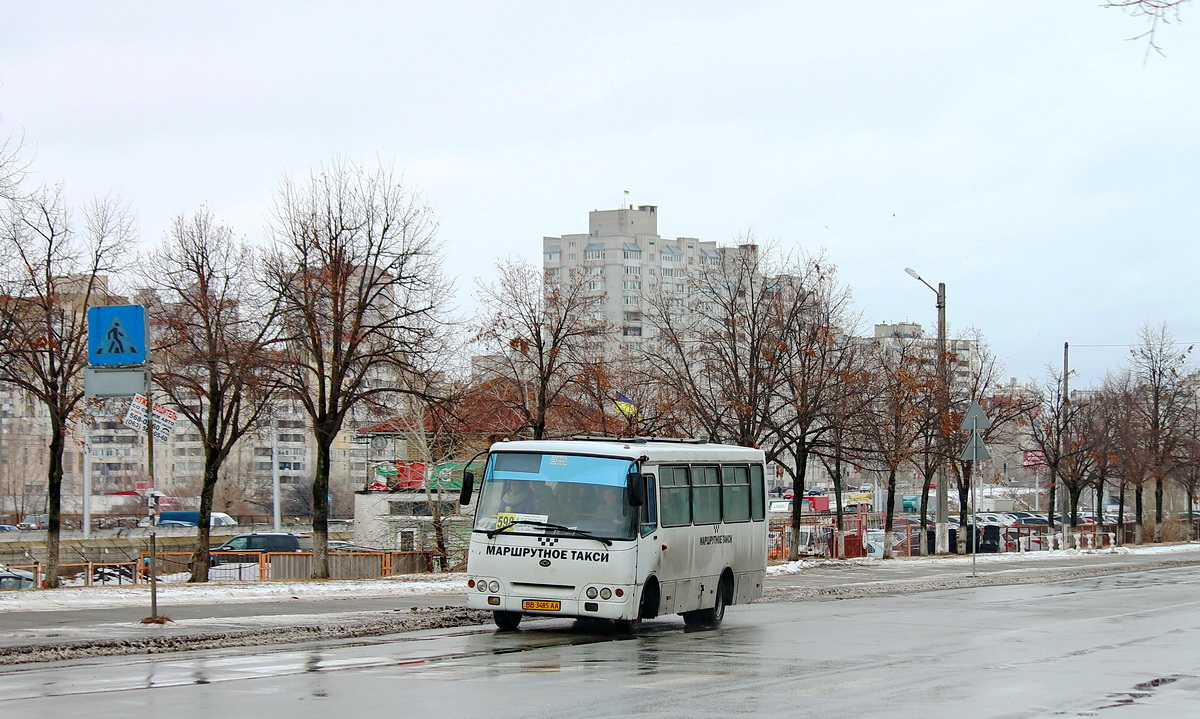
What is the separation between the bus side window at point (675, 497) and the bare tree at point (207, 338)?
1670cm

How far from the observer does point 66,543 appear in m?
64.9

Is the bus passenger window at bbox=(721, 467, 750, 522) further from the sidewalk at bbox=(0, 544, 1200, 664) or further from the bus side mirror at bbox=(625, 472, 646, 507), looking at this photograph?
the sidewalk at bbox=(0, 544, 1200, 664)

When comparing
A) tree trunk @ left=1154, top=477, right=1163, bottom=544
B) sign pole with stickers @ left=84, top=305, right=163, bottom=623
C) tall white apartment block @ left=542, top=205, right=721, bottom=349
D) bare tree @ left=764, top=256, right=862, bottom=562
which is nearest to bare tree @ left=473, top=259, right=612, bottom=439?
bare tree @ left=764, top=256, right=862, bottom=562

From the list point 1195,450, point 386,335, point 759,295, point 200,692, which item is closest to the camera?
point 200,692

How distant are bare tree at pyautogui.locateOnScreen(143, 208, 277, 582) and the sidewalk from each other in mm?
7822

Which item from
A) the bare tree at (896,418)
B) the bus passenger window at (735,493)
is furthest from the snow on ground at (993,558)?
the bus passenger window at (735,493)

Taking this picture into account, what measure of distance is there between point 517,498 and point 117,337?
5843mm

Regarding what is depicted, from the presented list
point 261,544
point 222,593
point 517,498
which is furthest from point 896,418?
point 261,544

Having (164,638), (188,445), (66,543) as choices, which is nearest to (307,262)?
(164,638)

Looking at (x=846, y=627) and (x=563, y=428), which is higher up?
(x=563, y=428)

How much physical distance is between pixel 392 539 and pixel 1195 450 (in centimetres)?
3846

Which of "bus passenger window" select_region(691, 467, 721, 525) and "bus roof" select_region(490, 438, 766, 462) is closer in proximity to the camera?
"bus roof" select_region(490, 438, 766, 462)

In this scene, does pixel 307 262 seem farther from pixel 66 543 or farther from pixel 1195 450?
pixel 1195 450

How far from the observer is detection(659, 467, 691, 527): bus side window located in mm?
17906
